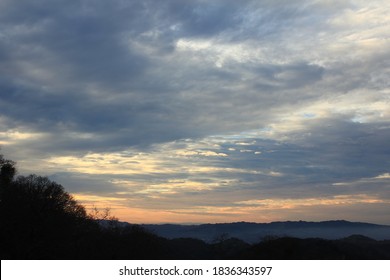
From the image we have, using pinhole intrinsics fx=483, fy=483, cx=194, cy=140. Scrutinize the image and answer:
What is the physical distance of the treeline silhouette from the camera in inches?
2736

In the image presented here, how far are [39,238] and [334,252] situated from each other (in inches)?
2496

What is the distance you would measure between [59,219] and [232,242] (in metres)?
128

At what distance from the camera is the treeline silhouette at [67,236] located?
69500mm

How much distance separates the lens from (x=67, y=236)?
246ft

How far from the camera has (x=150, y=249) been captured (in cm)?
9825

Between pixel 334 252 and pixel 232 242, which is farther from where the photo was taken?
pixel 232 242

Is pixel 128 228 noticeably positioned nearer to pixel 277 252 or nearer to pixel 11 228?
pixel 277 252

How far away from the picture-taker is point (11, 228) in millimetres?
68875

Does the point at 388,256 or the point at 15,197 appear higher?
the point at 15,197
